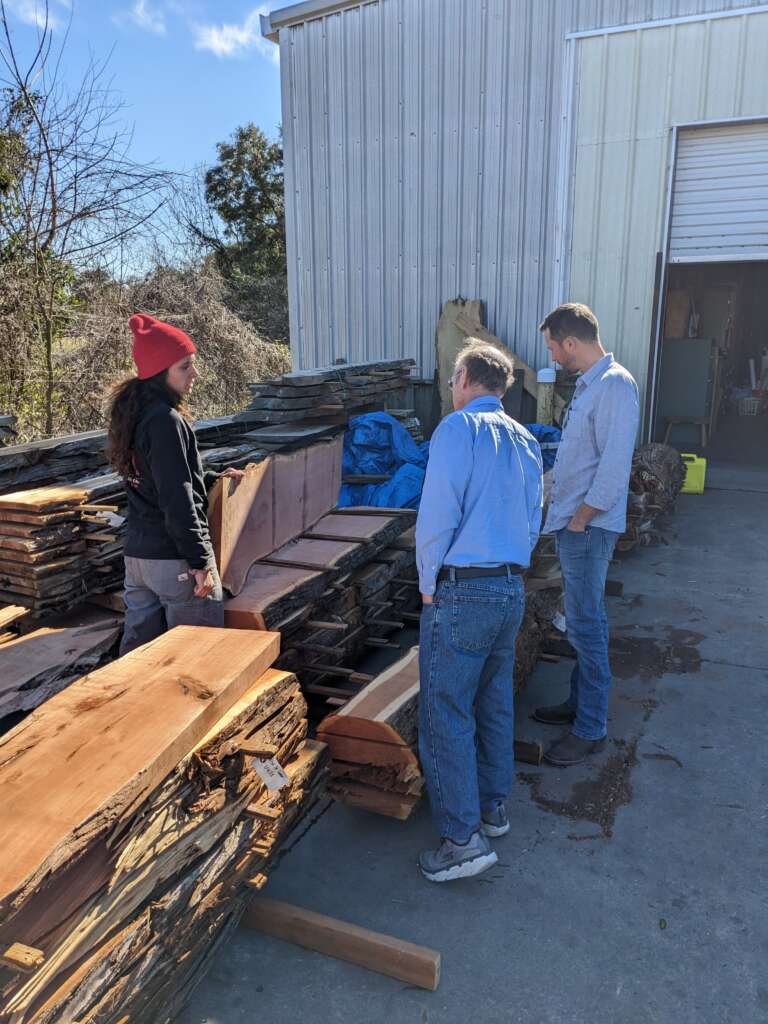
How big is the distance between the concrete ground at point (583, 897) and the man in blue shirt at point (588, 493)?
285 millimetres

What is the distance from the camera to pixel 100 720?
2.33 metres

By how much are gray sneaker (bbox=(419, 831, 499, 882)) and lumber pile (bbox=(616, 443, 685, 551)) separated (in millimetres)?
4382

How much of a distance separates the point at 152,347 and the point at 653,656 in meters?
3.78

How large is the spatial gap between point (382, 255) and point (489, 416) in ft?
25.8

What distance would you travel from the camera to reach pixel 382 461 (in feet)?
23.6

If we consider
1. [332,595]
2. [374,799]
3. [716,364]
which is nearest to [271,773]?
[374,799]

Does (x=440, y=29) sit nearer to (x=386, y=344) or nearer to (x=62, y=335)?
(x=386, y=344)

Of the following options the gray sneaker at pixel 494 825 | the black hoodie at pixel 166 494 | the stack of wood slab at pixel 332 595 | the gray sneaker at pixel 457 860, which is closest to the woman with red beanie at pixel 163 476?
the black hoodie at pixel 166 494

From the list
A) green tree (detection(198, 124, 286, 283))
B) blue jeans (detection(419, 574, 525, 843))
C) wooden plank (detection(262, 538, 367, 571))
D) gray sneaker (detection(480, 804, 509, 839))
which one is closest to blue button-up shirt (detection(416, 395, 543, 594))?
blue jeans (detection(419, 574, 525, 843))

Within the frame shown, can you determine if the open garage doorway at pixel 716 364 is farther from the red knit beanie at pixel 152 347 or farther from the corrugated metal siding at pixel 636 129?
the red knit beanie at pixel 152 347

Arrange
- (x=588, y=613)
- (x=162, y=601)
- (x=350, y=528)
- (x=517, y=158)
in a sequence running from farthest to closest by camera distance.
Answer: (x=517, y=158) < (x=350, y=528) < (x=588, y=613) < (x=162, y=601)

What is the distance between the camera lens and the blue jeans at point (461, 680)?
2857 mm

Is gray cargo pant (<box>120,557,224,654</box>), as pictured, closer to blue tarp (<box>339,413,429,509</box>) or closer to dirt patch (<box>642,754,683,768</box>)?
dirt patch (<box>642,754,683,768</box>)

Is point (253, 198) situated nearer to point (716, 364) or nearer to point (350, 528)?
point (716, 364)
